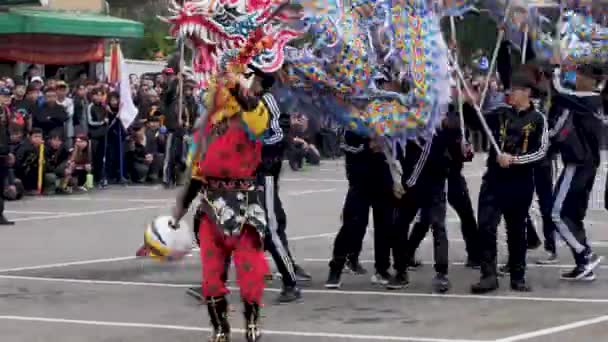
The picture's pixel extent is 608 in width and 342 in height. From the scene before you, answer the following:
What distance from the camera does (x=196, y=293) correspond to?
11.0m

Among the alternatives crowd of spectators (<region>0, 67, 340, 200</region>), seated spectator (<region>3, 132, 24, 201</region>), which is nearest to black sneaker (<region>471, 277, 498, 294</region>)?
crowd of spectators (<region>0, 67, 340, 200</region>)

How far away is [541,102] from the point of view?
509 inches

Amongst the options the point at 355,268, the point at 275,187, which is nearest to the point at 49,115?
the point at 355,268

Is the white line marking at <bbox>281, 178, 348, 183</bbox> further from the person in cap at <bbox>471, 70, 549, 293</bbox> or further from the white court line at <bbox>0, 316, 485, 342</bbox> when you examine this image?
the white court line at <bbox>0, 316, 485, 342</bbox>

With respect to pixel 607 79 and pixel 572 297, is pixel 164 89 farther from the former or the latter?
pixel 572 297

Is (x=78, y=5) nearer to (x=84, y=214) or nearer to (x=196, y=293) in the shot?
(x=84, y=214)

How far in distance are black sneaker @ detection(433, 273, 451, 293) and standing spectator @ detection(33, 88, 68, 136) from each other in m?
11.2

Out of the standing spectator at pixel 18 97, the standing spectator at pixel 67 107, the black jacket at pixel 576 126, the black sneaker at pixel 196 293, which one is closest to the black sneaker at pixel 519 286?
the black jacket at pixel 576 126

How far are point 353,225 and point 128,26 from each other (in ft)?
61.3

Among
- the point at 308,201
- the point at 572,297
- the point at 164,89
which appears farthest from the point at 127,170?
the point at 572,297

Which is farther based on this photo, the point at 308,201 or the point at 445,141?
the point at 308,201

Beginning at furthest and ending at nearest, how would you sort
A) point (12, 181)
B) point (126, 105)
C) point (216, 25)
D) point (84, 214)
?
point (126, 105) → point (12, 181) → point (84, 214) → point (216, 25)

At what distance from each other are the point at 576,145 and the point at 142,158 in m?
12.4

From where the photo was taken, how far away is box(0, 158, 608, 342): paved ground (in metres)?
9.60
